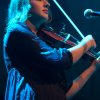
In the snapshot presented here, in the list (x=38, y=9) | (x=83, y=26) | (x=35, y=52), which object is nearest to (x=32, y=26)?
(x=38, y=9)

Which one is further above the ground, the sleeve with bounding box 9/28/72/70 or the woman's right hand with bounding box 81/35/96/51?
the woman's right hand with bounding box 81/35/96/51

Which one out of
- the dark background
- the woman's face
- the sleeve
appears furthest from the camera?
the dark background

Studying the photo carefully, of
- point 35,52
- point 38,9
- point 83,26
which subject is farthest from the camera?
point 83,26

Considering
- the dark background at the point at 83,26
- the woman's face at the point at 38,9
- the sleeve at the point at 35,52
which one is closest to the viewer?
the sleeve at the point at 35,52

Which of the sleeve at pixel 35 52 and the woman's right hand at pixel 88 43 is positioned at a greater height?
the woman's right hand at pixel 88 43

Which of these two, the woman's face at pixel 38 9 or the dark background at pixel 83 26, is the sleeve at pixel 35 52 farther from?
the dark background at pixel 83 26

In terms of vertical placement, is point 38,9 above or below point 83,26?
above

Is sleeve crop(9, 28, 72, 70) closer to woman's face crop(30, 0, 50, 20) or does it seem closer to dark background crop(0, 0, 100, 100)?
woman's face crop(30, 0, 50, 20)

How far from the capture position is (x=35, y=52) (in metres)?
1.28

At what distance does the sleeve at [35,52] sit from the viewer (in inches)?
50.1

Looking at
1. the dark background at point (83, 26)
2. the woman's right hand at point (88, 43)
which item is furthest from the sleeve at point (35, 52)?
the dark background at point (83, 26)

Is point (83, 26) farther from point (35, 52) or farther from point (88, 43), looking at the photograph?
point (35, 52)

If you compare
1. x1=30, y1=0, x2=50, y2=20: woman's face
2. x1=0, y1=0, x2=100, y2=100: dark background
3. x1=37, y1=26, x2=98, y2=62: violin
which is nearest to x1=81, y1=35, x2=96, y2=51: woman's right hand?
x1=37, y1=26, x2=98, y2=62: violin

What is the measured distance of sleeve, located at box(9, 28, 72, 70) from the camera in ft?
4.17
